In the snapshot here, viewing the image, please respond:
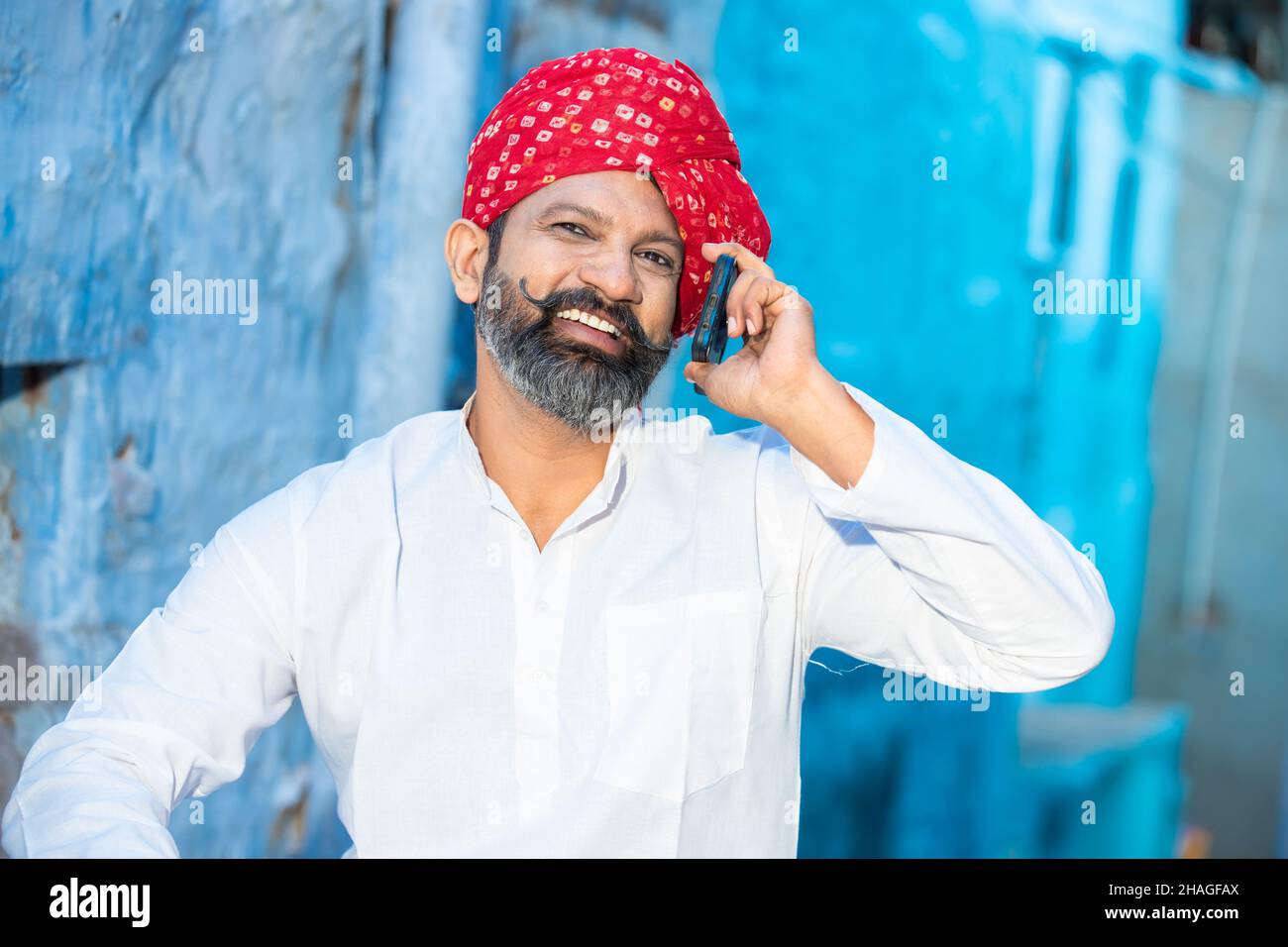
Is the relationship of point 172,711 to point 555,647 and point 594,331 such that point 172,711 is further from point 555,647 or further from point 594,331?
point 594,331

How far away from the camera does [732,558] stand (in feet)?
5.89

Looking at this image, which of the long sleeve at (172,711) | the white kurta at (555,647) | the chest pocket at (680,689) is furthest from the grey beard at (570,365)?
the long sleeve at (172,711)

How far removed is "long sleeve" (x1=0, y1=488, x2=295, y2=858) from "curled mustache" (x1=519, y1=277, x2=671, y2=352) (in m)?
0.50

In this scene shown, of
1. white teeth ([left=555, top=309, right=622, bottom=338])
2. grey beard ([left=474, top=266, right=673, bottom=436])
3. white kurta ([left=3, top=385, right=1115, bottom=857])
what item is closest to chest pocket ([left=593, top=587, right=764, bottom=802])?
white kurta ([left=3, top=385, right=1115, bottom=857])

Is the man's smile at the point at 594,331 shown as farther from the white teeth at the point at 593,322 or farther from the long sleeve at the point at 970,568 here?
the long sleeve at the point at 970,568

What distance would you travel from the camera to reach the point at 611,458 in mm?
1875

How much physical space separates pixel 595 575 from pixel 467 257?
61 centimetres

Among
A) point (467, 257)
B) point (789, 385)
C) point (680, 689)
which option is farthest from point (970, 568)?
point (467, 257)

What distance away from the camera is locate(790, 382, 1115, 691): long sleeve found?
149 cm

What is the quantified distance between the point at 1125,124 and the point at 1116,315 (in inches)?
25.9

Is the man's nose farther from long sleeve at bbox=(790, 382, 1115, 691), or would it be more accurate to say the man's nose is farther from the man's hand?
long sleeve at bbox=(790, 382, 1115, 691)

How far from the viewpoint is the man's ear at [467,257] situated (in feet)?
6.59
